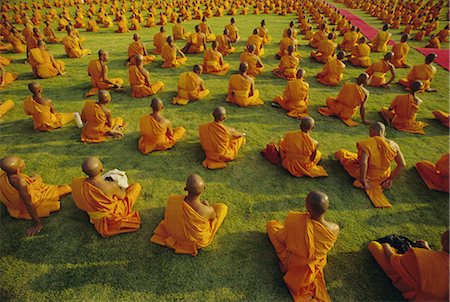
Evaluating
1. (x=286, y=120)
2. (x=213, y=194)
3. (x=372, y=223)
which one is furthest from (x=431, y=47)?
(x=213, y=194)

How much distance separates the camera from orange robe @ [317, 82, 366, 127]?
8.02m

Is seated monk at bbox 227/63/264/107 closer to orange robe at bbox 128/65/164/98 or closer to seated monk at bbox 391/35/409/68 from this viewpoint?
orange robe at bbox 128/65/164/98

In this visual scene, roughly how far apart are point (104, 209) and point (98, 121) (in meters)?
3.37

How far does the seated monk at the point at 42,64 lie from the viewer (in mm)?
10680

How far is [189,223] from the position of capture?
14.5 feet

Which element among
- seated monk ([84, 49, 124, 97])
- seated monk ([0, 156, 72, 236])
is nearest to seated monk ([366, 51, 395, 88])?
seated monk ([84, 49, 124, 97])

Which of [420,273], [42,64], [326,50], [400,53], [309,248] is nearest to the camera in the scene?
[420,273]

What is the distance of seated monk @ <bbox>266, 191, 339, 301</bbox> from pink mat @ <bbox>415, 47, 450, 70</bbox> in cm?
1332

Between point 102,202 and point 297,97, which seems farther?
point 297,97

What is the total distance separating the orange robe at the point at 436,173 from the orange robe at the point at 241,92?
5056 mm

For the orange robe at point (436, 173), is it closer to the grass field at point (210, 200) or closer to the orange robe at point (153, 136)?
the grass field at point (210, 200)

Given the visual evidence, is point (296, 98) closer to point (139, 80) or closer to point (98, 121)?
point (139, 80)

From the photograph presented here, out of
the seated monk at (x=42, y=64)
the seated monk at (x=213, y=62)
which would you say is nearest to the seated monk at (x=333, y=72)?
the seated monk at (x=213, y=62)

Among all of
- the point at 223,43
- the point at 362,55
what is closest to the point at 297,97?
the point at 362,55
